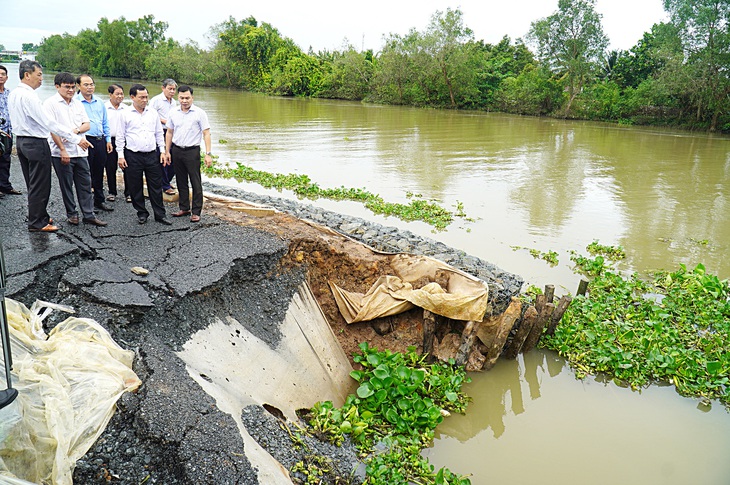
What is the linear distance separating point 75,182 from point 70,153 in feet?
1.20

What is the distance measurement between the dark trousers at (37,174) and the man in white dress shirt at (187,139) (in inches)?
56.1

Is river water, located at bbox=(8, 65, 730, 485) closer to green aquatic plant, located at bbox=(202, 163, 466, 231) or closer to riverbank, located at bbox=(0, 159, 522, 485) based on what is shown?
green aquatic plant, located at bbox=(202, 163, 466, 231)

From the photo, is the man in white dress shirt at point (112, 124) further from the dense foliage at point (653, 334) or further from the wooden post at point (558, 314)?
the dense foliage at point (653, 334)

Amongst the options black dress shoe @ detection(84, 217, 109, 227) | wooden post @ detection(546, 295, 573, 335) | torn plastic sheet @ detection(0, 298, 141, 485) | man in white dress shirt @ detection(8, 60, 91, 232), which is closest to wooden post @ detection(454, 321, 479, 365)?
wooden post @ detection(546, 295, 573, 335)

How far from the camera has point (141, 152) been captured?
624 cm

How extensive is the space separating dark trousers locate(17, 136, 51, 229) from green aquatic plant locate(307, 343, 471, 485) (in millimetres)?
3792

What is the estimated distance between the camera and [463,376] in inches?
228

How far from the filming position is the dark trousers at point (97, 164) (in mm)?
6730

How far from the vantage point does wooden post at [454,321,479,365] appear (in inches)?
231

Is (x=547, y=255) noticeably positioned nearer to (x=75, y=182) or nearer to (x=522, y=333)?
(x=522, y=333)

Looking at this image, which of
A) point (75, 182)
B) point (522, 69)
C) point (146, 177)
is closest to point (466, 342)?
point (146, 177)

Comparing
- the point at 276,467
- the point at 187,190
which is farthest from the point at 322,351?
the point at 187,190

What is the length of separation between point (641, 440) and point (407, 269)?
3221 millimetres

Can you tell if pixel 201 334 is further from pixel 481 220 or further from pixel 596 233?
pixel 596 233
